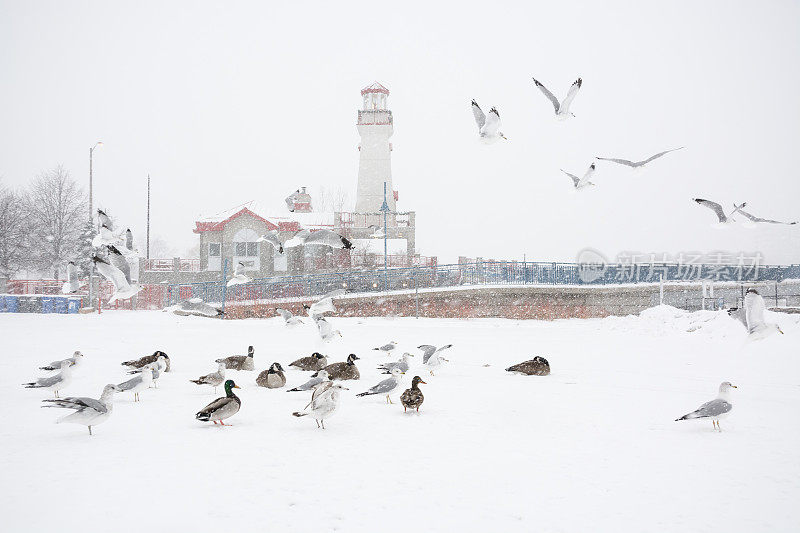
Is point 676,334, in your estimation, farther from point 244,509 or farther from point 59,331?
point 59,331

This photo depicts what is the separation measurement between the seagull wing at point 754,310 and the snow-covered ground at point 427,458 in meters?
1.30

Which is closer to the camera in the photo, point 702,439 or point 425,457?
point 425,457

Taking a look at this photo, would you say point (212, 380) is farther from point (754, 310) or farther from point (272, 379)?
point (754, 310)

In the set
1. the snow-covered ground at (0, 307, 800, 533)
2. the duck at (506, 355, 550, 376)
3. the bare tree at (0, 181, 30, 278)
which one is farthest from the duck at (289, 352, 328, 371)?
the bare tree at (0, 181, 30, 278)

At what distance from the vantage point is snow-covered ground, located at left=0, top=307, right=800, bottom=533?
462cm

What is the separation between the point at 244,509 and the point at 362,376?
6.84 metres

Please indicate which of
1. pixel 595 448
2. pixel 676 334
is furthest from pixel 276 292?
pixel 595 448

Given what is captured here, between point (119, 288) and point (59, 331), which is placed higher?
point (119, 288)

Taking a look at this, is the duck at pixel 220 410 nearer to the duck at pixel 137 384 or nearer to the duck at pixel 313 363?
the duck at pixel 137 384

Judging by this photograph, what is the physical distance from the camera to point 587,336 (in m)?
20.3

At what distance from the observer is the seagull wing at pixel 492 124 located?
39.7 ft

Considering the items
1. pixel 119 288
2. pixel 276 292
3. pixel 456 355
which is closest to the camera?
pixel 119 288

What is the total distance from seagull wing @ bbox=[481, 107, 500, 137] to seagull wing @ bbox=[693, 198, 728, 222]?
14.5 ft

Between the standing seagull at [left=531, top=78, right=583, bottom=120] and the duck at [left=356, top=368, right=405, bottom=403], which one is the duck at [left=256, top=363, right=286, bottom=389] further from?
the standing seagull at [left=531, top=78, right=583, bottom=120]
